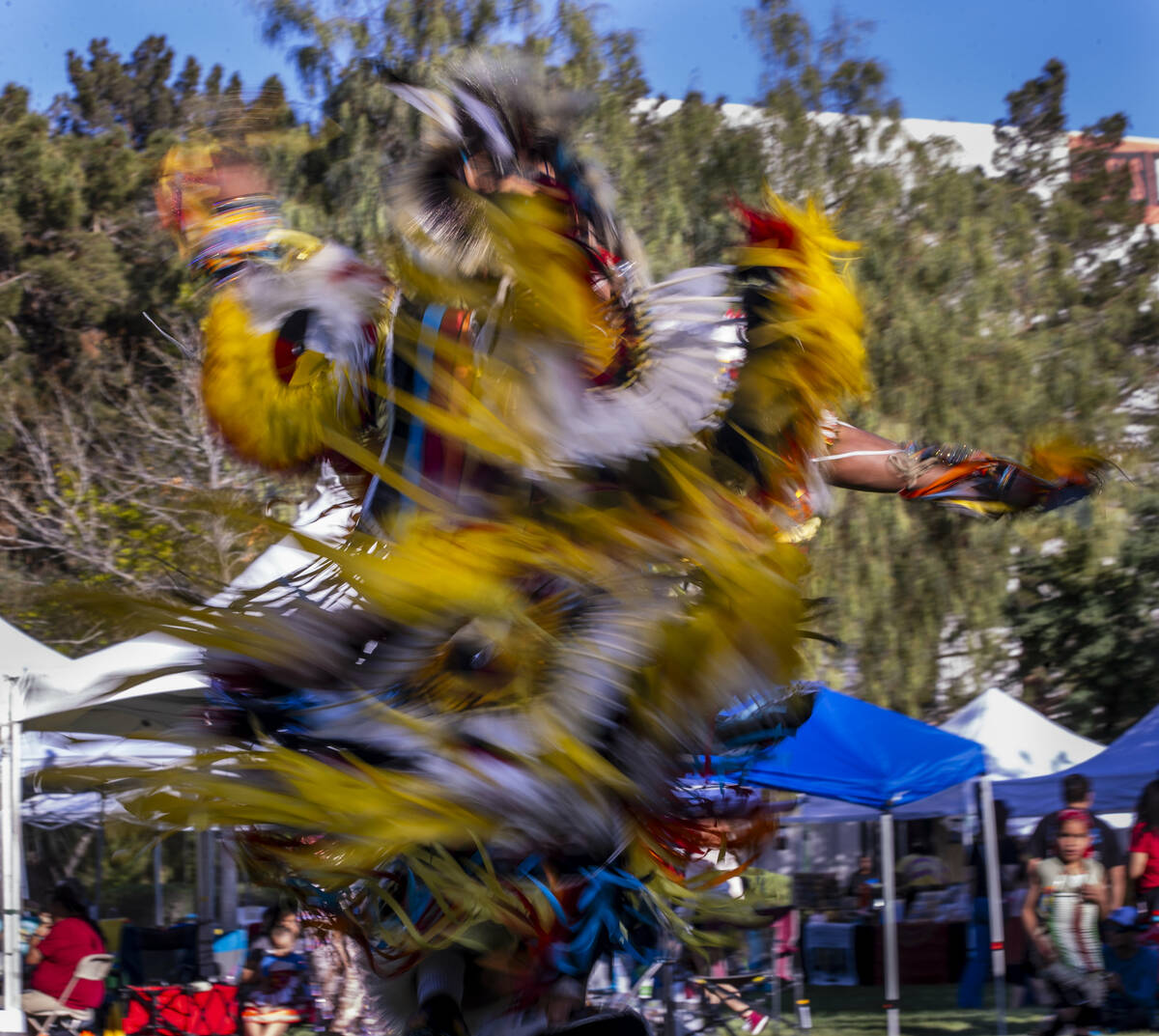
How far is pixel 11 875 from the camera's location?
22.6ft

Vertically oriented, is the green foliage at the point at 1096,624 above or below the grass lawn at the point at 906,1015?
above

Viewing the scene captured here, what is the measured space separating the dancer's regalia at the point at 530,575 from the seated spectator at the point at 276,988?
6.06 meters

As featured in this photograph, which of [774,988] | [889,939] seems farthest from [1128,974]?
[774,988]

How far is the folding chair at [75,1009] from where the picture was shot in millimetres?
7371

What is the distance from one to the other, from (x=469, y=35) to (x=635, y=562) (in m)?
13.0

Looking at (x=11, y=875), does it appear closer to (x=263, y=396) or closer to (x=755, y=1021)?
(x=755, y=1021)

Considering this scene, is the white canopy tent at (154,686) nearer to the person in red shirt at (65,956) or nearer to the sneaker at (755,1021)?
the person in red shirt at (65,956)

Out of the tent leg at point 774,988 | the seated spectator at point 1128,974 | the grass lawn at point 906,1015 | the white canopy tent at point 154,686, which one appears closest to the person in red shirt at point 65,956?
the grass lawn at point 906,1015

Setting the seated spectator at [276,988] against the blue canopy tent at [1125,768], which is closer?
the seated spectator at [276,988]

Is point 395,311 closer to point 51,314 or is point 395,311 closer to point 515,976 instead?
point 515,976

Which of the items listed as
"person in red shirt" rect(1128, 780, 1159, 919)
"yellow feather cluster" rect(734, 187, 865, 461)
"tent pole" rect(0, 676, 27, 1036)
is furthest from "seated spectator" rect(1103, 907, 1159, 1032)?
"yellow feather cluster" rect(734, 187, 865, 461)

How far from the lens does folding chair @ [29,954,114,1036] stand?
24.2 feet

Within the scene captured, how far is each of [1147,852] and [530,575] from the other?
6316mm

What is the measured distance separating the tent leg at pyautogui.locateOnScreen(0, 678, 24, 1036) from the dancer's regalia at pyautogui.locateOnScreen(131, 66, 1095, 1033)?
5500 millimetres
